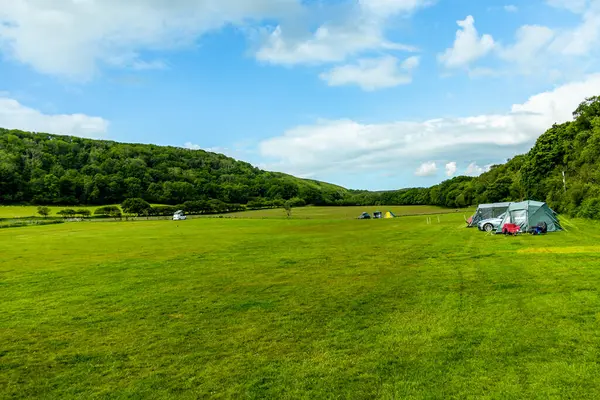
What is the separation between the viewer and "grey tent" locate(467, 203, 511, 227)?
3565 centimetres

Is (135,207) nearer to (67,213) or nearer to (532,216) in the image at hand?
(67,213)

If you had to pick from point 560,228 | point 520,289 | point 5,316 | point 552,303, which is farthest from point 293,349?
point 560,228

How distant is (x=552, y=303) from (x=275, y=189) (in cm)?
15863

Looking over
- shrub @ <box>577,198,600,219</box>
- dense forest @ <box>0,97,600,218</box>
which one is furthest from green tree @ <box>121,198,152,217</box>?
shrub @ <box>577,198,600,219</box>

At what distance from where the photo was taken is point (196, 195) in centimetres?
15075

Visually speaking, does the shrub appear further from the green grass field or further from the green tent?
the green grass field

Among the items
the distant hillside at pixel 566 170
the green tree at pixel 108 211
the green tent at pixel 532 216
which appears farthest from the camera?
the green tree at pixel 108 211

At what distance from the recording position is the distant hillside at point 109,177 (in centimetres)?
12688

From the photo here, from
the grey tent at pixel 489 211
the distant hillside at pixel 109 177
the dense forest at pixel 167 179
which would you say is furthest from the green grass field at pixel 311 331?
the distant hillside at pixel 109 177

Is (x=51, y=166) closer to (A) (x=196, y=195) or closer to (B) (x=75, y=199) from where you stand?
(B) (x=75, y=199)

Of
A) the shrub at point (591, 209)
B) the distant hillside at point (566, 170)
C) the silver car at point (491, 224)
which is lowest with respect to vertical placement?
the silver car at point (491, 224)

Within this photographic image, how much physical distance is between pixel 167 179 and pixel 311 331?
162277 mm

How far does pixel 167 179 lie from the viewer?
160000 millimetres

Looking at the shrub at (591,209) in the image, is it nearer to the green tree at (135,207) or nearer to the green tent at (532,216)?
the green tent at (532,216)
